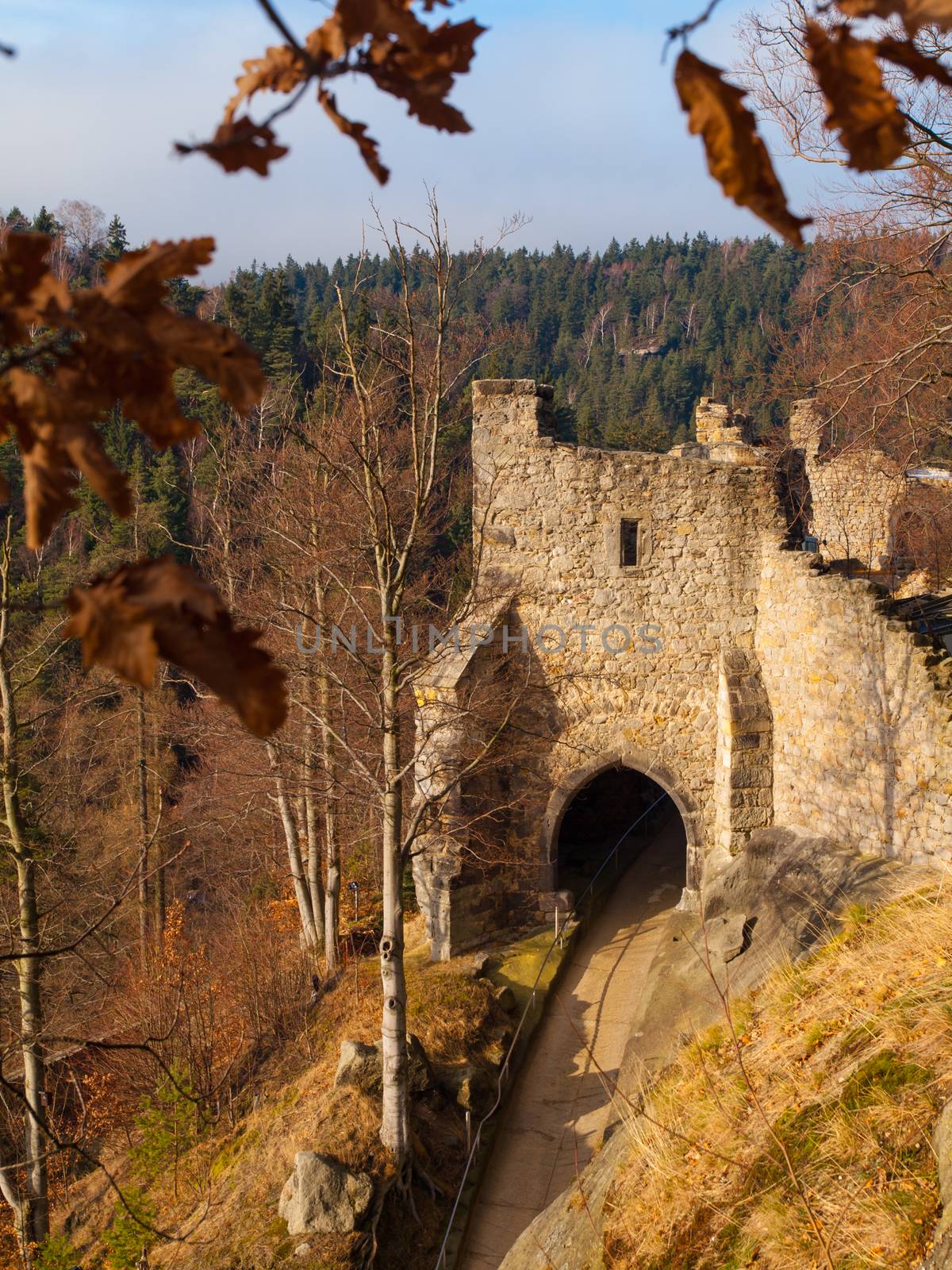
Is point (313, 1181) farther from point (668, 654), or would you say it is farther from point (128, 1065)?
point (668, 654)

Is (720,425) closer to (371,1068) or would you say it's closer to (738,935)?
(738,935)

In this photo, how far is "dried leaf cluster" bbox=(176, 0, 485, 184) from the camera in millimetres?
1598

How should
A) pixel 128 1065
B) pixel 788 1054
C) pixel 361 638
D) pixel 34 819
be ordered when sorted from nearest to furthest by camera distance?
1. pixel 788 1054
2. pixel 34 819
3. pixel 128 1065
4. pixel 361 638

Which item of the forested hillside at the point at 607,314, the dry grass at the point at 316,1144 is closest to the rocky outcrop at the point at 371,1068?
the dry grass at the point at 316,1144

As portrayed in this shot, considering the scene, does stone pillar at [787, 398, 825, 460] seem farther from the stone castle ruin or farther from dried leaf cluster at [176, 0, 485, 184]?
dried leaf cluster at [176, 0, 485, 184]

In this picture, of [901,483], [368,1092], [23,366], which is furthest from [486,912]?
[23,366]

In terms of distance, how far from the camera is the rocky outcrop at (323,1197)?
23.4ft

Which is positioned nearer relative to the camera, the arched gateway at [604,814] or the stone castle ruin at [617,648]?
the stone castle ruin at [617,648]

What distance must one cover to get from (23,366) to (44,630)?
1137 centimetres

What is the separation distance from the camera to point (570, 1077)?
955cm

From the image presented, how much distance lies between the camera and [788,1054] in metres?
5.24

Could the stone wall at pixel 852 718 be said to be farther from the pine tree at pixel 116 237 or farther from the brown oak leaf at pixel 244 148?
the pine tree at pixel 116 237

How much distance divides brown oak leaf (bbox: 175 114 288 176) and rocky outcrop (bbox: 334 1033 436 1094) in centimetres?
805

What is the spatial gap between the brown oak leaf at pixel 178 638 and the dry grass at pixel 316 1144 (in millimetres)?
6971
